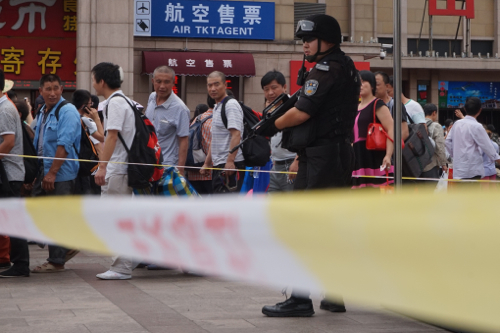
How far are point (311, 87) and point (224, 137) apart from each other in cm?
260

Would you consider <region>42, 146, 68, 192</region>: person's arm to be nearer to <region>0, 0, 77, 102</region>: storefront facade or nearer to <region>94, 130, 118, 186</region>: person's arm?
<region>94, 130, 118, 186</region>: person's arm

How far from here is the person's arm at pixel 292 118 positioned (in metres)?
4.55

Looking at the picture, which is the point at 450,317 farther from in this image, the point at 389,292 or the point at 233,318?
the point at 233,318

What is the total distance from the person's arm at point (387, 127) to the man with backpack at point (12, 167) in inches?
123

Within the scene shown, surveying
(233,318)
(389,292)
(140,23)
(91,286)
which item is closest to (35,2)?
(140,23)

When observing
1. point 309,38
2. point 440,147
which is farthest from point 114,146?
point 440,147

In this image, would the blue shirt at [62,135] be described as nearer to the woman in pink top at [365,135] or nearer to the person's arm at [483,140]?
the woman in pink top at [365,135]

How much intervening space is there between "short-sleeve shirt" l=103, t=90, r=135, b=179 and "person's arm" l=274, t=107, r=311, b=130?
6.33 feet

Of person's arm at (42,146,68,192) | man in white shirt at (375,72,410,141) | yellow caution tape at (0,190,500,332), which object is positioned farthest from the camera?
person's arm at (42,146,68,192)

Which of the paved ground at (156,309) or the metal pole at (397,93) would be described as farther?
the metal pole at (397,93)

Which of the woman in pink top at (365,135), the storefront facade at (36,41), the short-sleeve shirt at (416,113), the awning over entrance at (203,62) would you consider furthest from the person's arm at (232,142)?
the awning over entrance at (203,62)

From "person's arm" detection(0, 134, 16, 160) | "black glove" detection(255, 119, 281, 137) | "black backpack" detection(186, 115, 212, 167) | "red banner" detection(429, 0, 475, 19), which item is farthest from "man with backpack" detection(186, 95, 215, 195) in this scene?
"red banner" detection(429, 0, 475, 19)

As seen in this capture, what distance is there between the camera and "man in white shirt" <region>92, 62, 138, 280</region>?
614cm

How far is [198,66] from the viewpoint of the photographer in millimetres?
21141
